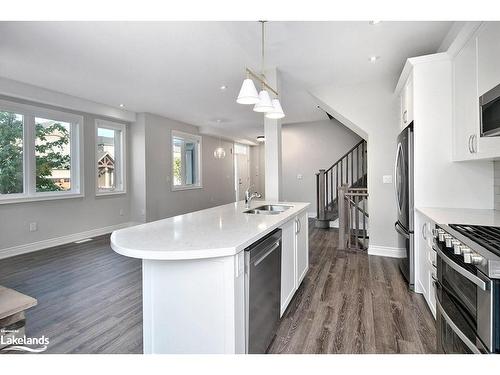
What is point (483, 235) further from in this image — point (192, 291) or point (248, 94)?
point (248, 94)

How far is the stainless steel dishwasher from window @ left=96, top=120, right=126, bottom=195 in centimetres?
486

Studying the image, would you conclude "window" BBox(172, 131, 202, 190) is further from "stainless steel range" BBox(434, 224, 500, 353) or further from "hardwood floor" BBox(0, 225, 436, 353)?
"stainless steel range" BBox(434, 224, 500, 353)

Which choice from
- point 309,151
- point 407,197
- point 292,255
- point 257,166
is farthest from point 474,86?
point 257,166

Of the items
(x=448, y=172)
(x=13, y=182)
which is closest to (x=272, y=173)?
(x=448, y=172)

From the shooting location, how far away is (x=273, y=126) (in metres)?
3.74

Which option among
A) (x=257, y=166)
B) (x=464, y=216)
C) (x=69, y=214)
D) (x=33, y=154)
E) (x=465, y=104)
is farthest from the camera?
(x=257, y=166)

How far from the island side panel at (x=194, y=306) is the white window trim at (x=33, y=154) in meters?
4.10

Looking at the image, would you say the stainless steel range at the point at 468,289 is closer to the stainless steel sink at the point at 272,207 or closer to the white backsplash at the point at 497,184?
the white backsplash at the point at 497,184

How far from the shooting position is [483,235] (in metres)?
1.57

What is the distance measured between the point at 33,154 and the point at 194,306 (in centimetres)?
459

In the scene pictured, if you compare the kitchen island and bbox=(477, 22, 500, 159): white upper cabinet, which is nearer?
the kitchen island

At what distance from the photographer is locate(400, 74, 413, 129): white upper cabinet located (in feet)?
9.88

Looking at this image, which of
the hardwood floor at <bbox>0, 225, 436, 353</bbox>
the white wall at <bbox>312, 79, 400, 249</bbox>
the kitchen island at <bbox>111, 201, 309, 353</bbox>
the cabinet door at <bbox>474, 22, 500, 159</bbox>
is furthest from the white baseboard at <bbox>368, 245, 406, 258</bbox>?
the kitchen island at <bbox>111, 201, 309, 353</bbox>
